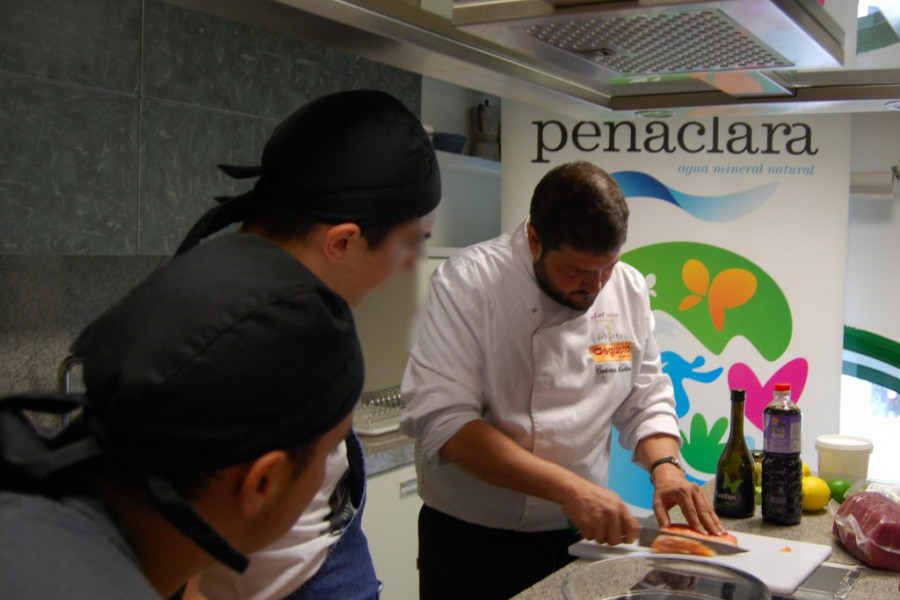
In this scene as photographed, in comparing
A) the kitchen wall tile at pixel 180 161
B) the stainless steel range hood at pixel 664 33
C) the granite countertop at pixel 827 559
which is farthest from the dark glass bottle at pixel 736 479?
the kitchen wall tile at pixel 180 161

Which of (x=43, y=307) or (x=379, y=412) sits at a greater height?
(x=43, y=307)

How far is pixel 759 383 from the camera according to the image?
113 inches

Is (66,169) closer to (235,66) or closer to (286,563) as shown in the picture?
(235,66)

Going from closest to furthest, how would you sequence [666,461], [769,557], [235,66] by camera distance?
1. [769,557]
2. [666,461]
3. [235,66]

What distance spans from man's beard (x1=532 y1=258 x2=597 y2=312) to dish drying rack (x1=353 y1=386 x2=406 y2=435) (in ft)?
3.30

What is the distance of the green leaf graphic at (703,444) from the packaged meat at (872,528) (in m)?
1.25

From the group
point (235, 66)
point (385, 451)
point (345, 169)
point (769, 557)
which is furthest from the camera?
point (385, 451)

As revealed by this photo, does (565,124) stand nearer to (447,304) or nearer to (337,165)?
(447,304)

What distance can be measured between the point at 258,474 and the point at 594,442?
4.31 feet

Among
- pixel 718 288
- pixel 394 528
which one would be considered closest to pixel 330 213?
pixel 394 528

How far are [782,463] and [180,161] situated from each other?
1588 mm

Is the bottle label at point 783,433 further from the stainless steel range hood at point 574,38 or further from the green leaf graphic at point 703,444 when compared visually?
the green leaf graphic at point 703,444

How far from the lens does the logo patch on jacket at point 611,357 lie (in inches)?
74.9

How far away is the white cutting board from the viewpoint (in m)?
1.39
